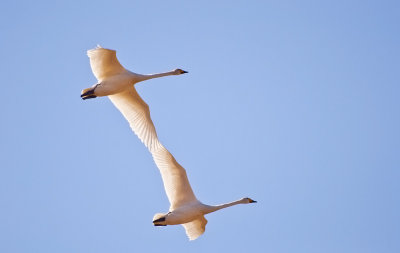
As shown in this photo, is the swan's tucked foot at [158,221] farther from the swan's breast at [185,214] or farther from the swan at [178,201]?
the swan's breast at [185,214]

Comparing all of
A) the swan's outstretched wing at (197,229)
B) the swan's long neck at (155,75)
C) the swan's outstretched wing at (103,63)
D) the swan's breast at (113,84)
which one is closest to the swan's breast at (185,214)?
the swan's outstretched wing at (197,229)

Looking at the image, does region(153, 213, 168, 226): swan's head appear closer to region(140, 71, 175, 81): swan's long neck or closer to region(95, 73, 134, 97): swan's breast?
region(95, 73, 134, 97): swan's breast

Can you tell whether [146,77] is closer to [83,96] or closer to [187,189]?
[83,96]

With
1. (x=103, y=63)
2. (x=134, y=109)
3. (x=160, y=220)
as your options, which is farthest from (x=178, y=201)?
(x=103, y=63)

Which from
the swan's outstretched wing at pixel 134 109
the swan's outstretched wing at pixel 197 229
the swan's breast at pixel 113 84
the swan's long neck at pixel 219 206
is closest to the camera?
the swan's long neck at pixel 219 206

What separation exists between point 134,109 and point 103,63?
2213 mm

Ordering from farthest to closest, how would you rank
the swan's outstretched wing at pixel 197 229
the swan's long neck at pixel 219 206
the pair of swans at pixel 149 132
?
the swan's outstretched wing at pixel 197 229, the swan's long neck at pixel 219 206, the pair of swans at pixel 149 132

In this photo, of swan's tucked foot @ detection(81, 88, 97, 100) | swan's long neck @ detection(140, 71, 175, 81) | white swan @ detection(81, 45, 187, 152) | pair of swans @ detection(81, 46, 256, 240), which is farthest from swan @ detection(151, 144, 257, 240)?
swan's tucked foot @ detection(81, 88, 97, 100)

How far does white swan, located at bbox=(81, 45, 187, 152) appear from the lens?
30.2 meters

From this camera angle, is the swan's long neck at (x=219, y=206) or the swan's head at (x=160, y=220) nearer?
the swan's head at (x=160, y=220)

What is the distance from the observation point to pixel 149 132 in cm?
3147

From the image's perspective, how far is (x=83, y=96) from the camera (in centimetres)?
3064

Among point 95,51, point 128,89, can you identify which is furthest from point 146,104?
point 95,51

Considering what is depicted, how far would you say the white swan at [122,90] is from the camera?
30244 millimetres
